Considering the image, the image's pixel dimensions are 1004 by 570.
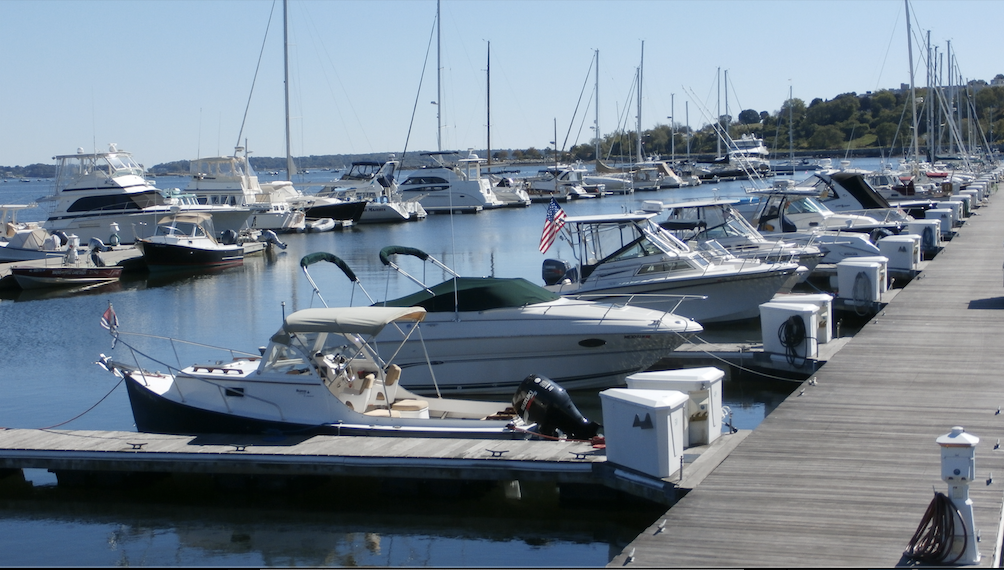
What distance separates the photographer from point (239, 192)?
171 ft

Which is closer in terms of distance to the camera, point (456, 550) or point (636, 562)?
point (636, 562)

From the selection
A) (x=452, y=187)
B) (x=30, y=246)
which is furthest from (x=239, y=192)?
(x=452, y=187)

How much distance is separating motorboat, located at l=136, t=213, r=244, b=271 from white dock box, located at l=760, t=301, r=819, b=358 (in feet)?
87.7

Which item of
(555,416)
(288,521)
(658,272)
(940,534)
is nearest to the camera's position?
(940,534)

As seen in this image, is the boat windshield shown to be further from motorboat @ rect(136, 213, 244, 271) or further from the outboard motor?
motorboat @ rect(136, 213, 244, 271)

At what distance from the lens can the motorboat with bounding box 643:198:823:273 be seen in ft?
71.6

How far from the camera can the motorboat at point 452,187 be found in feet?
217

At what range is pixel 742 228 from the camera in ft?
74.5

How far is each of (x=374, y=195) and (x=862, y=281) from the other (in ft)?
147

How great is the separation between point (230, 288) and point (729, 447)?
83.2ft

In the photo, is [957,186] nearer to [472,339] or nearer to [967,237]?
[967,237]

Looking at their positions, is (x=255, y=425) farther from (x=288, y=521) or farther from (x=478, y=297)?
(x=478, y=297)

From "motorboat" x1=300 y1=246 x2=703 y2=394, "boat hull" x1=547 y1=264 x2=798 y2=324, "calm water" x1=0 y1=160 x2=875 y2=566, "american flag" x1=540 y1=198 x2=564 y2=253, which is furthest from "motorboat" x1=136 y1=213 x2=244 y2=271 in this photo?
"motorboat" x1=300 y1=246 x2=703 y2=394

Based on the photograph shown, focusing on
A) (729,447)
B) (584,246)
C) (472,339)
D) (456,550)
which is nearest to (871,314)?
(584,246)
